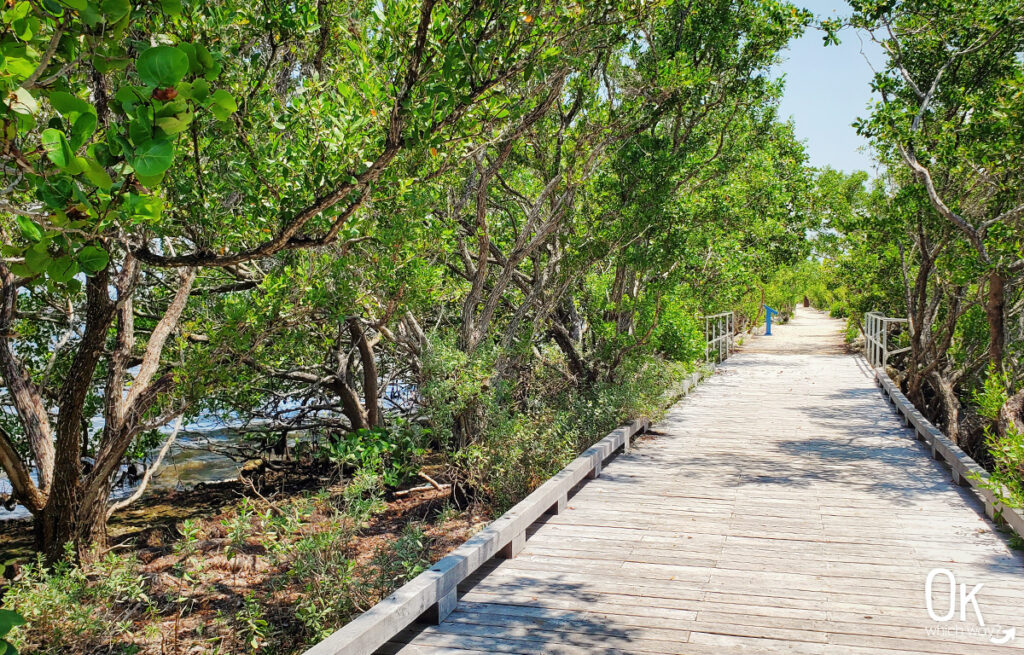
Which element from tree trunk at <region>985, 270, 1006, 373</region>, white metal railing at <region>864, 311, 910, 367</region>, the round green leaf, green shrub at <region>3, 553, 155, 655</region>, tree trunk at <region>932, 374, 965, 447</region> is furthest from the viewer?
→ white metal railing at <region>864, 311, 910, 367</region>

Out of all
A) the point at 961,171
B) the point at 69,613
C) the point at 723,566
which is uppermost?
the point at 961,171

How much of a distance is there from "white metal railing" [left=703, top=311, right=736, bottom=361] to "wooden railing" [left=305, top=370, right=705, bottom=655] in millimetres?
12835

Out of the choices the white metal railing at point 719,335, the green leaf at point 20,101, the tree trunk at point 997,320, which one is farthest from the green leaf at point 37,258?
the white metal railing at point 719,335

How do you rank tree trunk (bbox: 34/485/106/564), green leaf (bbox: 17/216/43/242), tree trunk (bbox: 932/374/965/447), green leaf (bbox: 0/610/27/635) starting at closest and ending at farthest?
green leaf (bbox: 0/610/27/635) < green leaf (bbox: 17/216/43/242) < tree trunk (bbox: 34/485/106/564) < tree trunk (bbox: 932/374/965/447)

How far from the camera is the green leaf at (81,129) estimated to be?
192 centimetres

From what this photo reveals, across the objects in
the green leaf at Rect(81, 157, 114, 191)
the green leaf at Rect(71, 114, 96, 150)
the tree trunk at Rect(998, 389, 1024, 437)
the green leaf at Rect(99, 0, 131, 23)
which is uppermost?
the green leaf at Rect(99, 0, 131, 23)

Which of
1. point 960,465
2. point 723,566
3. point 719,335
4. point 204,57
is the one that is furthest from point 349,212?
point 719,335

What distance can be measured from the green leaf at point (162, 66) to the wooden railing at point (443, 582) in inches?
111

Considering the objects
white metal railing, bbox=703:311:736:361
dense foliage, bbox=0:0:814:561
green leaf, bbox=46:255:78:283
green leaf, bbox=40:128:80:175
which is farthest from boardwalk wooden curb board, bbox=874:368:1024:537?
white metal railing, bbox=703:311:736:361

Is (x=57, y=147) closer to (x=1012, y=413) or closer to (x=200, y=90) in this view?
(x=200, y=90)

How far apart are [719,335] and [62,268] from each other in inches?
833

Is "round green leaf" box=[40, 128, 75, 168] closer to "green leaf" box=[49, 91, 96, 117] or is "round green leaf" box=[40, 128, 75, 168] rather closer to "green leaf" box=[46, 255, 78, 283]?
"green leaf" box=[49, 91, 96, 117]

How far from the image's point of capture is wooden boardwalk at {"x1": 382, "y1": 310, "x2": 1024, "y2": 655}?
4.38m

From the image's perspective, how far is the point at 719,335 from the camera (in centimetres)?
2206
